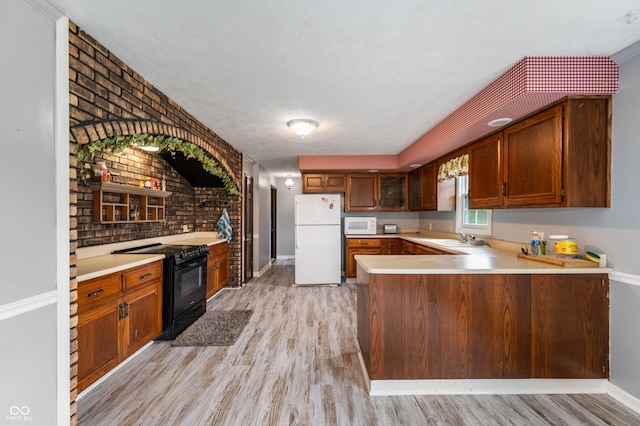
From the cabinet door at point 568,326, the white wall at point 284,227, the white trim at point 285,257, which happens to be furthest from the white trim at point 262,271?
the cabinet door at point 568,326

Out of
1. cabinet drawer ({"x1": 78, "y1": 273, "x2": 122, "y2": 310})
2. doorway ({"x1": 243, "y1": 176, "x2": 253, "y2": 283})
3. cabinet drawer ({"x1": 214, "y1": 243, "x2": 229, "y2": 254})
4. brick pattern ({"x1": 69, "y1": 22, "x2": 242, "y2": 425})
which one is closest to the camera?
brick pattern ({"x1": 69, "y1": 22, "x2": 242, "y2": 425})

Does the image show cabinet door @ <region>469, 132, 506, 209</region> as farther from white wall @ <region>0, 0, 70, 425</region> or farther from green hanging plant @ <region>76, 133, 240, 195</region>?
white wall @ <region>0, 0, 70, 425</region>

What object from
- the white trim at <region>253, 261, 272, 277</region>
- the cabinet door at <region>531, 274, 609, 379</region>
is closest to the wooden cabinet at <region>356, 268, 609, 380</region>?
the cabinet door at <region>531, 274, 609, 379</region>

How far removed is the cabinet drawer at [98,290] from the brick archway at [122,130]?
997 millimetres

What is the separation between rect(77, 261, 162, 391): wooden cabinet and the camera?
Result: 1.96 m

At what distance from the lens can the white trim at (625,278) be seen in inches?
74.3

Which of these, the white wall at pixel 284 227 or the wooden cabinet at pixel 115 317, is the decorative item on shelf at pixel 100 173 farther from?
the white wall at pixel 284 227

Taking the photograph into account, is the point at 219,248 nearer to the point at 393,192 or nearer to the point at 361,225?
the point at 361,225

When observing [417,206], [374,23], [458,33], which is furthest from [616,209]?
[417,206]

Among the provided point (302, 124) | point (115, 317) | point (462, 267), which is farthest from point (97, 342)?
point (462, 267)

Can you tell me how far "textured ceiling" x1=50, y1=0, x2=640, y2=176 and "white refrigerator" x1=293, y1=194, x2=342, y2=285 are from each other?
97.0 inches

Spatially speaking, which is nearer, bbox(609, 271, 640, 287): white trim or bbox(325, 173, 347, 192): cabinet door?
bbox(609, 271, 640, 287): white trim

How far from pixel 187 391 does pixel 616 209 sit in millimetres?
3402

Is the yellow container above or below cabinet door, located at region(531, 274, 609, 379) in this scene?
above
